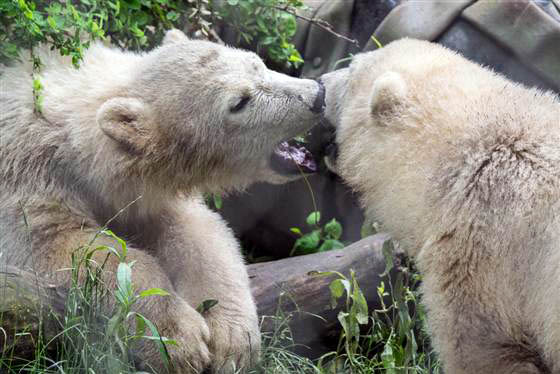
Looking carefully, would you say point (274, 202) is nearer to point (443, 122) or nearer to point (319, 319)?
point (319, 319)

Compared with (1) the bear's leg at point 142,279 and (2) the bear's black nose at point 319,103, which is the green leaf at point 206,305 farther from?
(2) the bear's black nose at point 319,103

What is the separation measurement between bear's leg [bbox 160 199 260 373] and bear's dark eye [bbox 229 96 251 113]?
2.59ft

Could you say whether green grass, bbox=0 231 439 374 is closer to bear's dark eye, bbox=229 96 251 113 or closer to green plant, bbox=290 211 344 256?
bear's dark eye, bbox=229 96 251 113

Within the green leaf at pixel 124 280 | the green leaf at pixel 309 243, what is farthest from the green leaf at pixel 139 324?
the green leaf at pixel 309 243

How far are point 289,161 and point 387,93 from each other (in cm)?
85

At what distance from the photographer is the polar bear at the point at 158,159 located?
13.9 ft

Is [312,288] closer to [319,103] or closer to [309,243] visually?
[319,103]

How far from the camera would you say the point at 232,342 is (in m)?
4.27

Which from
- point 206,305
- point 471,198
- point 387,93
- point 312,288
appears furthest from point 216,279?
point 471,198

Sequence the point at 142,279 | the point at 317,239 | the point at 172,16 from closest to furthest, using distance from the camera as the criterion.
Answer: the point at 142,279, the point at 172,16, the point at 317,239

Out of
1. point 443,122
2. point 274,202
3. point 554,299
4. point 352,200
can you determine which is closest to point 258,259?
point 274,202

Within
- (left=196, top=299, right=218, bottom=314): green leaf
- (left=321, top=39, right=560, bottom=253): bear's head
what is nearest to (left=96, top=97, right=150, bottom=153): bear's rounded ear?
(left=196, top=299, right=218, bottom=314): green leaf

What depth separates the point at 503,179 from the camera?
3.92 metres

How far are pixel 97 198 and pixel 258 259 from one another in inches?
95.2
